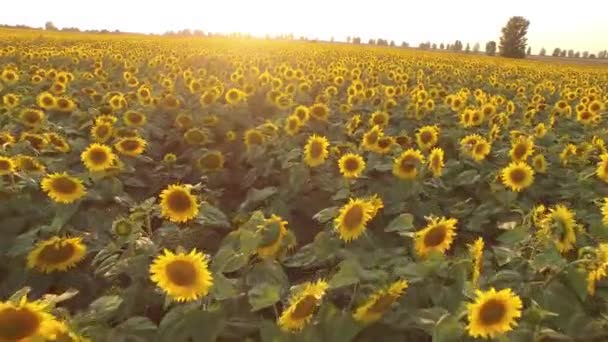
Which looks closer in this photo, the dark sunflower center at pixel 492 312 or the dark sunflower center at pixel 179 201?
the dark sunflower center at pixel 492 312

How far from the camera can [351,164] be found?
4926 millimetres

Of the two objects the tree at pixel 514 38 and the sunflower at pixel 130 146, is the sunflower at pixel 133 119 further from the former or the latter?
the tree at pixel 514 38

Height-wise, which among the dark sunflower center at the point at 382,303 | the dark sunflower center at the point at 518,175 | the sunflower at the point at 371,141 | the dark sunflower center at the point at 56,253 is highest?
the sunflower at the point at 371,141

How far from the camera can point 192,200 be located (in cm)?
365

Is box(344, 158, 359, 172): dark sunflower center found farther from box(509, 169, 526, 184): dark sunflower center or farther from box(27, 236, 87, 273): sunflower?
box(27, 236, 87, 273): sunflower

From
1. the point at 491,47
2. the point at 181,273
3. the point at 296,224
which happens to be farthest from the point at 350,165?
the point at 491,47

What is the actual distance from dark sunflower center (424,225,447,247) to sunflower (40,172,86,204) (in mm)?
2538

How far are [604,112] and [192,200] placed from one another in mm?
7615

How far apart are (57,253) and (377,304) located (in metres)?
1.97

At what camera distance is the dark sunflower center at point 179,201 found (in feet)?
12.0

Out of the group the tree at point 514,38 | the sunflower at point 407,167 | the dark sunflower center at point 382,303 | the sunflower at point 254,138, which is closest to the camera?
the dark sunflower center at point 382,303

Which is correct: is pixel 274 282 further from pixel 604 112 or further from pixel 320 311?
pixel 604 112

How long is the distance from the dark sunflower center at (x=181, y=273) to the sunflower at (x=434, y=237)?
132 cm

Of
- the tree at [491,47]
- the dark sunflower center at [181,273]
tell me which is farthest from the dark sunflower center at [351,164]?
the tree at [491,47]
